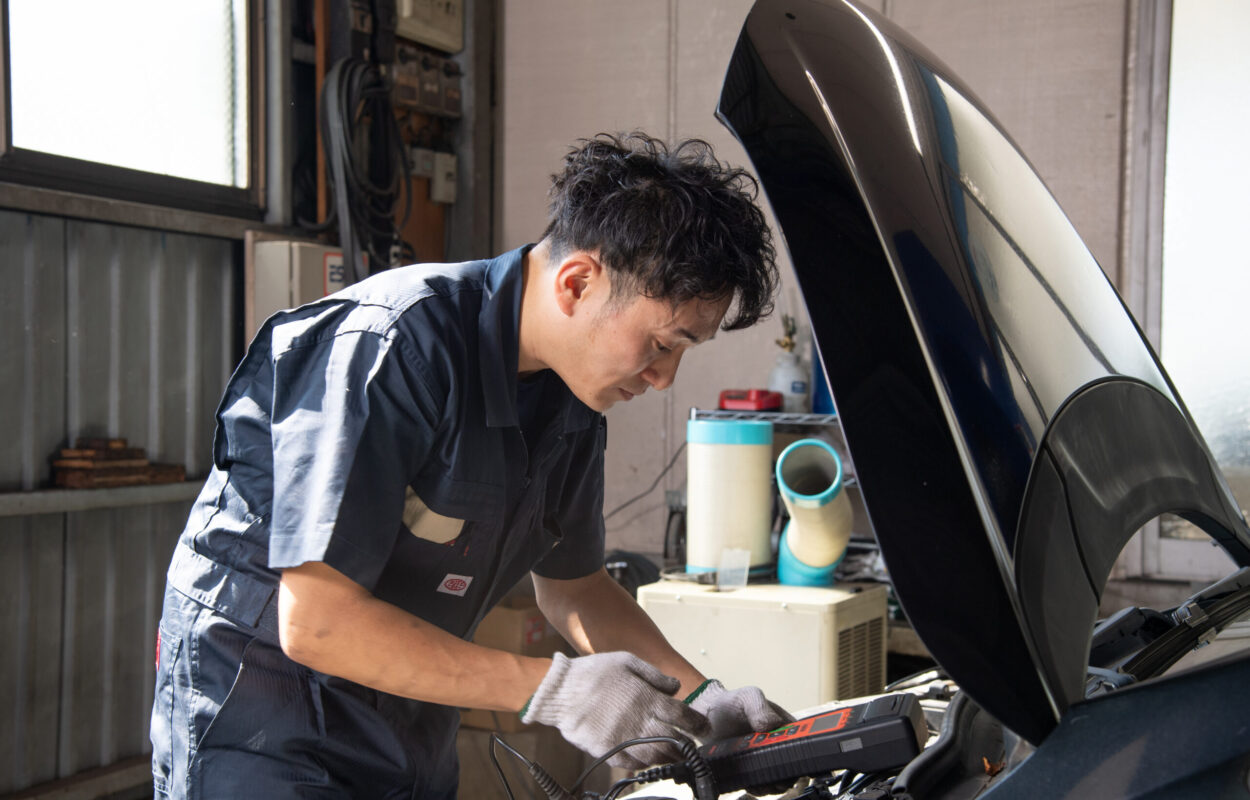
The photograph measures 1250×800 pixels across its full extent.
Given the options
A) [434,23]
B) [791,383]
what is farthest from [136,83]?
[791,383]

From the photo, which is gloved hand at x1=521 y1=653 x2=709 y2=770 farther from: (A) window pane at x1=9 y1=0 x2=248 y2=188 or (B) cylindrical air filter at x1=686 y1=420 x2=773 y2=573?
(A) window pane at x1=9 y1=0 x2=248 y2=188

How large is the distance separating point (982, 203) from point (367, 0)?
10.8 feet

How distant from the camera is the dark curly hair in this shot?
1.12 m

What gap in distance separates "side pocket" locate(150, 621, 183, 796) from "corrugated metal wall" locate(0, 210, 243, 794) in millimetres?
1788

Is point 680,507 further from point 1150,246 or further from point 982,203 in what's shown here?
point 982,203

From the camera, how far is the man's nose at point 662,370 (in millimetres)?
1224

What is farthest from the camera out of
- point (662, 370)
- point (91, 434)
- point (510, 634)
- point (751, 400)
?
point (751, 400)

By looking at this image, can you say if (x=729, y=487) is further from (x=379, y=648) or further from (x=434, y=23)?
(x=434, y=23)

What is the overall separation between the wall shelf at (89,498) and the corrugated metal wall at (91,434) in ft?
0.28

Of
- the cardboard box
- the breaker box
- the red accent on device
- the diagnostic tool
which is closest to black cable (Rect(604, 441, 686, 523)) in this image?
the red accent on device

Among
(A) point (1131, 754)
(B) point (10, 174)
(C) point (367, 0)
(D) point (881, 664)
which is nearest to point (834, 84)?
(A) point (1131, 754)

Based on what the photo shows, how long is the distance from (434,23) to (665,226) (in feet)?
10.4

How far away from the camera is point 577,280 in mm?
1188

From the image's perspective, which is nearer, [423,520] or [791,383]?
[423,520]
